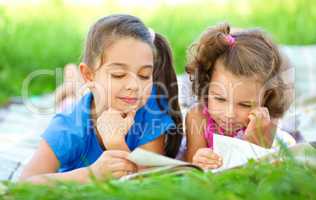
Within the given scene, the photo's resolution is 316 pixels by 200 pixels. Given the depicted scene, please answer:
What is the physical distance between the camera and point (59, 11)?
24.9 feet

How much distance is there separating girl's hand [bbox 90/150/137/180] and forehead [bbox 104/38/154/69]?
1.66ft

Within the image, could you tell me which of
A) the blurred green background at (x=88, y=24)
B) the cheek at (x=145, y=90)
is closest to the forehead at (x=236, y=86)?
the cheek at (x=145, y=90)

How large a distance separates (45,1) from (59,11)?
393 millimetres

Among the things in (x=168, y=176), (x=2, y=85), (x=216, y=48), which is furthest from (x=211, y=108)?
(x=2, y=85)

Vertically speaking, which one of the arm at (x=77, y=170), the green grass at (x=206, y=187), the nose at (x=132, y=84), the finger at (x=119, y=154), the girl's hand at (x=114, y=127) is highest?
the nose at (x=132, y=84)

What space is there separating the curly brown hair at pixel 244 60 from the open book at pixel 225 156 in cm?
57

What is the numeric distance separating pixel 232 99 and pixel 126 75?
0.47m

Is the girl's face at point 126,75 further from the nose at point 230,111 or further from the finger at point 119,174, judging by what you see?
the finger at point 119,174

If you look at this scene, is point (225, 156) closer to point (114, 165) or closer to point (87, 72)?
point (114, 165)

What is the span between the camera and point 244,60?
9.57 ft

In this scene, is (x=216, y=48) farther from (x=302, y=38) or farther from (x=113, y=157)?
(x=302, y=38)

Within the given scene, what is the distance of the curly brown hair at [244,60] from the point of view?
2.94 meters

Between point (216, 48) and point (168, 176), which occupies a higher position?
point (216, 48)

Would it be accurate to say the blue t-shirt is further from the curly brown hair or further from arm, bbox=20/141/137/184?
the curly brown hair
